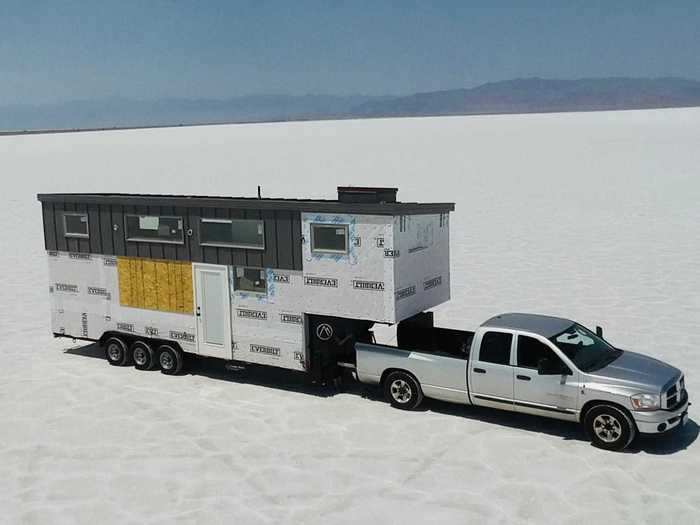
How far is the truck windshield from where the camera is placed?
11.4 meters

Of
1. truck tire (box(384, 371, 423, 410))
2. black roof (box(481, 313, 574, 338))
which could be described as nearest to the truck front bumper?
black roof (box(481, 313, 574, 338))

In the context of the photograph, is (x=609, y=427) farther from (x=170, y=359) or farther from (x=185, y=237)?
(x=170, y=359)

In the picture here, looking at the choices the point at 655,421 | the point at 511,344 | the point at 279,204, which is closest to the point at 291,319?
the point at 279,204

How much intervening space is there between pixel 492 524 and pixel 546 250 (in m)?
19.2

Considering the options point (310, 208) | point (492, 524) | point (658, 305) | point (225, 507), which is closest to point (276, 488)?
point (225, 507)

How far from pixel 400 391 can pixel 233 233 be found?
4053 mm

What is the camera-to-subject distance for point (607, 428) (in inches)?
435

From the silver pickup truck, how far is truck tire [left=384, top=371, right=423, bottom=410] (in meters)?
0.02

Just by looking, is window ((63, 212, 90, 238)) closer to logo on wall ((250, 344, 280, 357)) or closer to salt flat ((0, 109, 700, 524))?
salt flat ((0, 109, 700, 524))

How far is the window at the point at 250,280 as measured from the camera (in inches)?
549

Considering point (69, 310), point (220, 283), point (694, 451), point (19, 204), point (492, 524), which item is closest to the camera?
point (492, 524)

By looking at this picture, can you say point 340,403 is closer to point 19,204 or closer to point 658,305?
point 658,305

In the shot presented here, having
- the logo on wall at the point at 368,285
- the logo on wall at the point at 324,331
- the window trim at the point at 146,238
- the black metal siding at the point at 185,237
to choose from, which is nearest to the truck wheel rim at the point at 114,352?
the black metal siding at the point at 185,237

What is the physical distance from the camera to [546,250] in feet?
90.0
